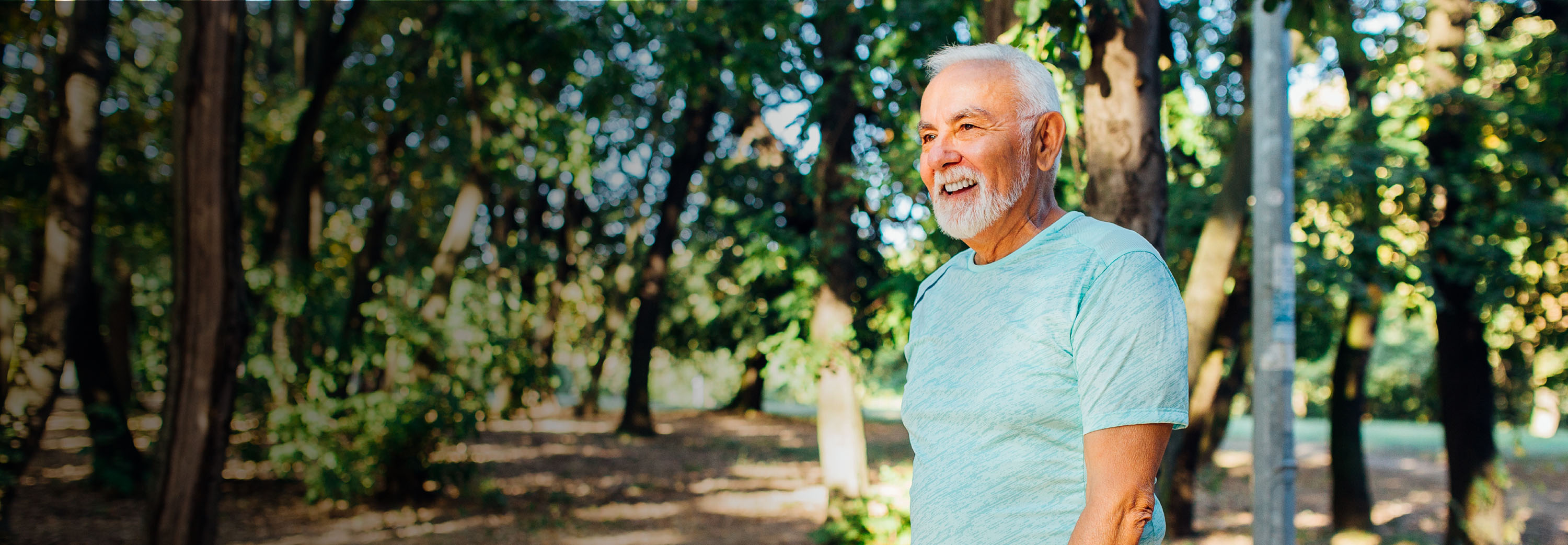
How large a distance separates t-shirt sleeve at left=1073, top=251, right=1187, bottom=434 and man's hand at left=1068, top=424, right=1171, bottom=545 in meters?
0.02

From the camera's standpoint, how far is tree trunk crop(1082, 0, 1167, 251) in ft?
12.3

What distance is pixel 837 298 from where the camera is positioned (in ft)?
28.5

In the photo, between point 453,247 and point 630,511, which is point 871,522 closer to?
point 630,511

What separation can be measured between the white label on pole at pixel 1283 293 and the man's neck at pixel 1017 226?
3579mm

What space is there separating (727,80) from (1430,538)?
9.53m

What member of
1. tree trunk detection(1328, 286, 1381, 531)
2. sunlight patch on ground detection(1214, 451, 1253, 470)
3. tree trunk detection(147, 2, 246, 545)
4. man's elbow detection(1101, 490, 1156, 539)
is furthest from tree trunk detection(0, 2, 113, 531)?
sunlight patch on ground detection(1214, 451, 1253, 470)

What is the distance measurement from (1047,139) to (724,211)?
1317 cm

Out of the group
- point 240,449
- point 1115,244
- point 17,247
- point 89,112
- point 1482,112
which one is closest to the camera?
point 1115,244

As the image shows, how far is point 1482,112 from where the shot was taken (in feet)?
27.3

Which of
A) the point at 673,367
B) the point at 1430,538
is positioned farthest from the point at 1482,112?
the point at 673,367

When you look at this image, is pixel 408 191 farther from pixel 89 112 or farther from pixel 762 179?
pixel 89 112

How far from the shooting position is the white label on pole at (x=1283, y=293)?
4824mm

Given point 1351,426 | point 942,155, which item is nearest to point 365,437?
point 942,155

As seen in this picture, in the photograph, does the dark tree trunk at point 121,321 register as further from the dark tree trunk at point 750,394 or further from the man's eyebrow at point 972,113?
the man's eyebrow at point 972,113
